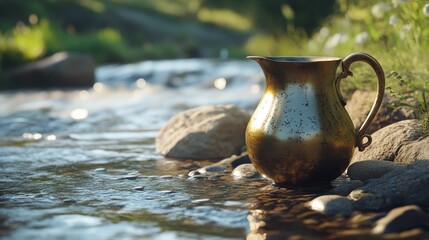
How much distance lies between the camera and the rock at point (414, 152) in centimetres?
432

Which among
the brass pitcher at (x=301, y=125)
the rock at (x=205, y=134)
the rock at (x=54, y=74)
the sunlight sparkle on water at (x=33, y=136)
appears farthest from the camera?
the rock at (x=54, y=74)

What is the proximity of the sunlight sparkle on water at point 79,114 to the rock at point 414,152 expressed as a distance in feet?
17.5

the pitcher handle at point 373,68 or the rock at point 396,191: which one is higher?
the pitcher handle at point 373,68

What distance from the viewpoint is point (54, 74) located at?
1355cm

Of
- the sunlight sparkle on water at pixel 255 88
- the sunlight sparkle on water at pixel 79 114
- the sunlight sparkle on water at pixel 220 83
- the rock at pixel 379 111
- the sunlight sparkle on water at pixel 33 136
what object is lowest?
the rock at pixel 379 111

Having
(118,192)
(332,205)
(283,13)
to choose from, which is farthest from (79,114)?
(283,13)

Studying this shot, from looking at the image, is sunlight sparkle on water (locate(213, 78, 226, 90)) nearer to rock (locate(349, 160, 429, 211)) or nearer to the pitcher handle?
the pitcher handle

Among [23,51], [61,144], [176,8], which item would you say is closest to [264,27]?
[23,51]

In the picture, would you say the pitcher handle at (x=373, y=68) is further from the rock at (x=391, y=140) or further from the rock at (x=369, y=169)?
the rock at (x=391, y=140)

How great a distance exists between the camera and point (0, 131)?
25.5 feet

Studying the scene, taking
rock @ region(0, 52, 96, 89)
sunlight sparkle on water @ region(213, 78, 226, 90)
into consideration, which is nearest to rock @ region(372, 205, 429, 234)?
sunlight sparkle on water @ region(213, 78, 226, 90)

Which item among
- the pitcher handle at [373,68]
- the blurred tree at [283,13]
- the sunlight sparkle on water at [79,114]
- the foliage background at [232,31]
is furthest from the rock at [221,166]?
the blurred tree at [283,13]

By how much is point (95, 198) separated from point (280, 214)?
113 centimetres

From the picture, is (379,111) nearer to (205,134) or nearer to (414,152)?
(414,152)
